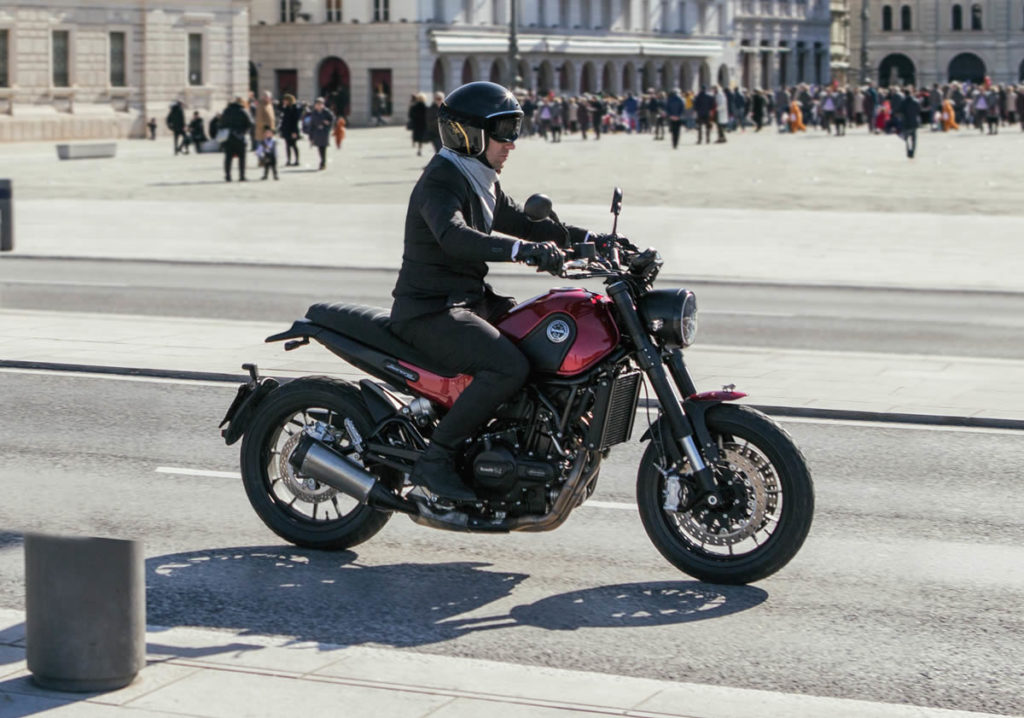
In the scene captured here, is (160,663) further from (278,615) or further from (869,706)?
(869,706)

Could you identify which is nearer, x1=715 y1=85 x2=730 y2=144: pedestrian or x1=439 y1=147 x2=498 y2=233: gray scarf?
x1=439 y1=147 x2=498 y2=233: gray scarf

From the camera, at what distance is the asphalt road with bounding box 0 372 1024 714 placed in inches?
222

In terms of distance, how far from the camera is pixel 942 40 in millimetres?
142125

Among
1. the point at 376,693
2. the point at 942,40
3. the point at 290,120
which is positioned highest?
the point at 942,40

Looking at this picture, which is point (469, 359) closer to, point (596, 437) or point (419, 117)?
point (596, 437)

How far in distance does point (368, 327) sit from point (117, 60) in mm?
57721

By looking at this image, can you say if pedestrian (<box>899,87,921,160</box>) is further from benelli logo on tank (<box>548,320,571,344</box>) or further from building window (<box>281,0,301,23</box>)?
building window (<box>281,0,301,23</box>)

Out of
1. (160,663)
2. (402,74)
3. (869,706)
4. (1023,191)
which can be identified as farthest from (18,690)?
(402,74)

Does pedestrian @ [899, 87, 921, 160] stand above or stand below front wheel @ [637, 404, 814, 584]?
above

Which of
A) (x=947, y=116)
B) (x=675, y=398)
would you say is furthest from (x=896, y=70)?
(x=675, y=398)

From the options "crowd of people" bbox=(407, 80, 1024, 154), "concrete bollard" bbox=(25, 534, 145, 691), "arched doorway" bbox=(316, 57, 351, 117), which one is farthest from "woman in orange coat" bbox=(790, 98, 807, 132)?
"concrete bollard" bbox=(25, 534, 145, 691)

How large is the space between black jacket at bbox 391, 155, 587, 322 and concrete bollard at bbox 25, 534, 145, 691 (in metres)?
1.75

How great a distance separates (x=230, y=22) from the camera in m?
67.1

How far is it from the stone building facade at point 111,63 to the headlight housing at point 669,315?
52.8 m
